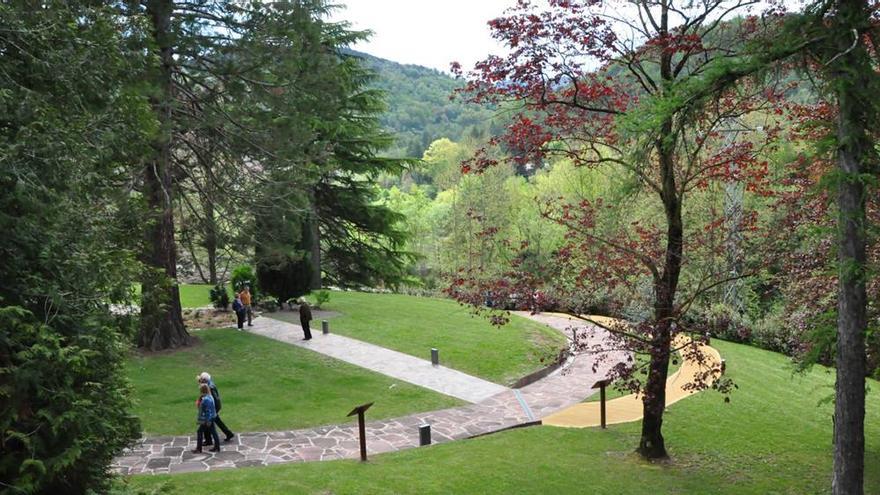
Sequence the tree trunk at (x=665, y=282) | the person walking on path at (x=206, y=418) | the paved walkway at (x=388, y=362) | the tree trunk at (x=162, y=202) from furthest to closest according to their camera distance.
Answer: the paved walkway at (x=388, y=362) → the tree trunk at (x=162, y=202) → the person walking on path at (x=206, y=418) → the tree trunk at (x=665, y=282)

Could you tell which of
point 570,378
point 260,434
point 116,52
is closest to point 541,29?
point 116,52

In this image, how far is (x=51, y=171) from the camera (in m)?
5.75

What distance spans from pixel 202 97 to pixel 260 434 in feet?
31.3

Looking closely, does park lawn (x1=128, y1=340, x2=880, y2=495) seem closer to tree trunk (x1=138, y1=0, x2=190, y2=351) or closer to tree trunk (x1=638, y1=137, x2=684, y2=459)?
tree trunk (x1=638, y1=137, x2=684, y2=459)

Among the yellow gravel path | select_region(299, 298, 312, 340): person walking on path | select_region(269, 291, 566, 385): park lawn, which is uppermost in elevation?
select_region(299, 298, 312, 340): person walking on path

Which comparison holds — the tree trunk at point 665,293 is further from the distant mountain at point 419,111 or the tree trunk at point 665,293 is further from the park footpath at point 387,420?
the distant mountain at point 419,111

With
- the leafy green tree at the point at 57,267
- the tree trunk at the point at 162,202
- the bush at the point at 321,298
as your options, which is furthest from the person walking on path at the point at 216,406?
the bush at the point at 321,298

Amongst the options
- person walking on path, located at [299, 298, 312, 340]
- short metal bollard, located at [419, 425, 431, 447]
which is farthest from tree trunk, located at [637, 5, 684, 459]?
person walking on path, located at [299, 298, 312, 340]

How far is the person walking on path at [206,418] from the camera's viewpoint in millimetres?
10617

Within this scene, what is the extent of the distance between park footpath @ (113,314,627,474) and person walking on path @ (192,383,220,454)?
0.57ft

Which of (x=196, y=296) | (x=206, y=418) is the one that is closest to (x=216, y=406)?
(x=206, y=418)

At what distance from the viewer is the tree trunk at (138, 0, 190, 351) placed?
555 inches

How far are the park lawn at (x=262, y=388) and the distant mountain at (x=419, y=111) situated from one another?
229 ft

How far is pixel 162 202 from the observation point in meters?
15.7
